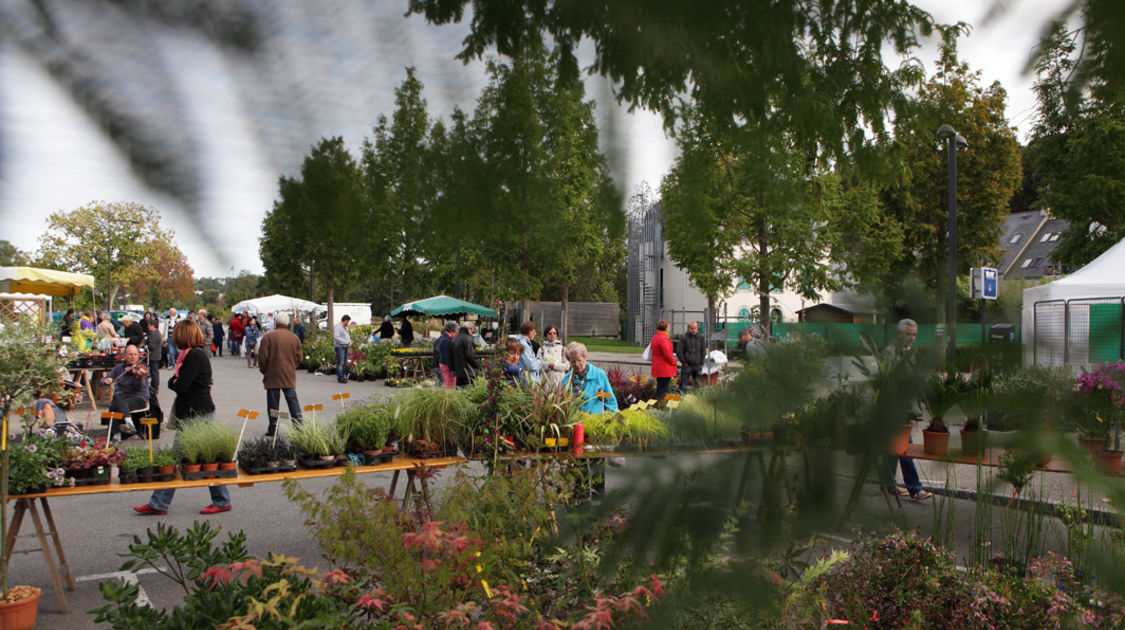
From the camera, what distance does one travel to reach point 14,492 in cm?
371

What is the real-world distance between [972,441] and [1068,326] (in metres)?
0.28

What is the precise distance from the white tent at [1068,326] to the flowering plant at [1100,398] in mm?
28

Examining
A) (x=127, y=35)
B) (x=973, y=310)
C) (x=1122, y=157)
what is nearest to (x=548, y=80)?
(x=127, y=35)

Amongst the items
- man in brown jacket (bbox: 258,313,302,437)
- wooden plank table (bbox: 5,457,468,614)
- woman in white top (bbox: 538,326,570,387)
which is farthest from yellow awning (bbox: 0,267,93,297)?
man in brown jacket (bbox: 258,313,302,437)

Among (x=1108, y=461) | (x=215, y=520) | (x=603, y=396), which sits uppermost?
(x=1108, y=461)

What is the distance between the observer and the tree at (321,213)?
1.04 m

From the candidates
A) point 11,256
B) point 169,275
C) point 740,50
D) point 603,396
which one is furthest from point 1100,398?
point 603,396

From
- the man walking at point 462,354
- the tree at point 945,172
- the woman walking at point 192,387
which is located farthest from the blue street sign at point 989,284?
the man walking at point 462,354

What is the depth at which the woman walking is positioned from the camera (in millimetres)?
5406

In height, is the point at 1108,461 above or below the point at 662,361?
above

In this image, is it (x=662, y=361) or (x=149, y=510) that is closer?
(x=149, y=510)

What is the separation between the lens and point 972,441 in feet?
4.70

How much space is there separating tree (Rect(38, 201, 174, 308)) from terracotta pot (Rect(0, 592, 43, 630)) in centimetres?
318

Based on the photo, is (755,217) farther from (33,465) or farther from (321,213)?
(33,465)
